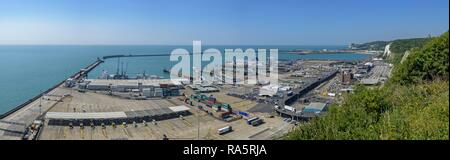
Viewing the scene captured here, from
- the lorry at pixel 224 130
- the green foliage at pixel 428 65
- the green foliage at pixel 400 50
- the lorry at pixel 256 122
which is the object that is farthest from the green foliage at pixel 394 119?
the green foliage at pixel 400 50

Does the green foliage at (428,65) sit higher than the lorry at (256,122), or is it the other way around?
the green foliage at (428,65)

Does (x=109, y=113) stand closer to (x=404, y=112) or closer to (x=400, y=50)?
(x=404, y=112)

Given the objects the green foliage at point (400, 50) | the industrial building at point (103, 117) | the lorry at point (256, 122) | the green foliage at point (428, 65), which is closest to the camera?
the green foliage at point (428, 65)

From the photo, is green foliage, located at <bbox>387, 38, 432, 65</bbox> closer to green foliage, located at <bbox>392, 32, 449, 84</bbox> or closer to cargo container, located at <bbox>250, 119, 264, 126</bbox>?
cargo container, located at <bbox>250, 119, 264, 126</bbox>

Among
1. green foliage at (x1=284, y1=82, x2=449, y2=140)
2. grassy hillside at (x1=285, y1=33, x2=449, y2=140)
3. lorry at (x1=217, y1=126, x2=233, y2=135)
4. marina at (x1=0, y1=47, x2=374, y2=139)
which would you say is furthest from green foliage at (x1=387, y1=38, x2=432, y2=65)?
green foliage at (x1=284, y1=82, x2=449, y2=140)

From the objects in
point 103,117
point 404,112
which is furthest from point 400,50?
point 404,112

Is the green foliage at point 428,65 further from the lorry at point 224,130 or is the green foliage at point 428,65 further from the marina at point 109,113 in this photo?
the lorry at point 224,130

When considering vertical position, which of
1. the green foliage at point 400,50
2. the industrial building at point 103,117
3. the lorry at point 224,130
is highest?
the green foliage at point 400,50
